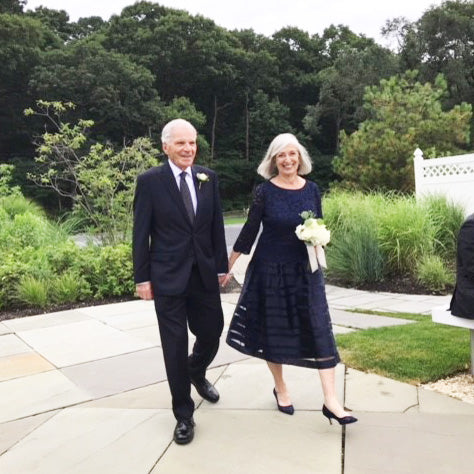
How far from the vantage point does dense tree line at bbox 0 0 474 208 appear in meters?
32.7

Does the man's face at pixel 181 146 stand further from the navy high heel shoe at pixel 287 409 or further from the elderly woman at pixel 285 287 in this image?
the navy high heel shoe at pixel 287 409

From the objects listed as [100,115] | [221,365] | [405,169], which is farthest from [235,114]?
[221,365]

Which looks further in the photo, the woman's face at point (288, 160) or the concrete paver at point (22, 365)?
the concrete paver at point (22, 365)

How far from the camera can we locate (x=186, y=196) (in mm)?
3033

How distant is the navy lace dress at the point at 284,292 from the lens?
3.09 meters

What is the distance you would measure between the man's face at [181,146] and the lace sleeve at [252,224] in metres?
0.48

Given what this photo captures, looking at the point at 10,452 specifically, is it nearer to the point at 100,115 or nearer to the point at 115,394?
the point at 115,394

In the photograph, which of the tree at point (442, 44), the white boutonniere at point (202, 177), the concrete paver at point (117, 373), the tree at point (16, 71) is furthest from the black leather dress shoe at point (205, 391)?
the tree at point (16, 71)

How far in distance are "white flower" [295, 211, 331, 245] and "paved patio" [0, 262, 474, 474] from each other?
1096mm

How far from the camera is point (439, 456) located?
8.70 ft

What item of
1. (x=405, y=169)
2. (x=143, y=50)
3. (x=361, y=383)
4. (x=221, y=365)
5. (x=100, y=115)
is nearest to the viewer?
(x=361, y=383)

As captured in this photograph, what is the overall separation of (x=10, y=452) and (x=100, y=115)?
3363cm

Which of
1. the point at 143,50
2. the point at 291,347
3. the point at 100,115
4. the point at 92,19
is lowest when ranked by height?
the point at 291,347

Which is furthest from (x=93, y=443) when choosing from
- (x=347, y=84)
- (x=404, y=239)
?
(x=347, y=84)
